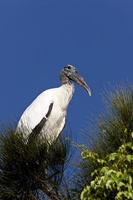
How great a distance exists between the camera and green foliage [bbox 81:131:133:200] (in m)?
5.92

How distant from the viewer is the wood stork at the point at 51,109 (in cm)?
898

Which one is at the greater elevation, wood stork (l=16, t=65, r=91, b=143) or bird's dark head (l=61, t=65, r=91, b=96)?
bird's dark head (l=61, t=65, r=91, b=96)

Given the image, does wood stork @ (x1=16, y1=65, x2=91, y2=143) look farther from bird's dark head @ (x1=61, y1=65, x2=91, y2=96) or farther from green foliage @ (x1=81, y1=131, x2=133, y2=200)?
green foliage @ (x1=81, y1=131, x2=133, y2=200)

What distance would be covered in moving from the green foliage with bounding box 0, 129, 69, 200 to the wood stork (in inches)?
28.3

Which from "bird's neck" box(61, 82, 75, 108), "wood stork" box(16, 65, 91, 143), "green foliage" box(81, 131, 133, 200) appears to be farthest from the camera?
"bird's neck" box(61, 82, 75, 108)

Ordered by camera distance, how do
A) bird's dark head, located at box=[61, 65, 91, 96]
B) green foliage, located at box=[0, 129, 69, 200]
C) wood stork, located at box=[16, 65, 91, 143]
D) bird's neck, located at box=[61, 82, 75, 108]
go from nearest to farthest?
green foliage, located at box=[0, 129, 69, 200]
wood stork, located at box=[16, 65, 91, 143]
bird's neck, located at box=[61, 82, 75, 108]
bird's dark head, located at box=[61, 65, 91, 96]

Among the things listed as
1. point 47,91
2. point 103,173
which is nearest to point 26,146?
point 103,173

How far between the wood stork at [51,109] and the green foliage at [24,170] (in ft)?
2.36

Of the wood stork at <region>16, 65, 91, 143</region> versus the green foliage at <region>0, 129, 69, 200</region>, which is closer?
the green foliage at <region>0, 129, 69, 200</region>

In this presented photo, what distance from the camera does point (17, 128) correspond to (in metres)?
7.94

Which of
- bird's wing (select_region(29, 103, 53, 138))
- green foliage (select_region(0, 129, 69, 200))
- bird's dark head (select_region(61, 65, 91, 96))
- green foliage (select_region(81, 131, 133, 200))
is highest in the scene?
bird's dark head (select_region(61, 65, 91, 96))

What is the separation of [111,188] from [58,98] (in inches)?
151

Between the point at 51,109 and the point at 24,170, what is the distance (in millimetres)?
2018

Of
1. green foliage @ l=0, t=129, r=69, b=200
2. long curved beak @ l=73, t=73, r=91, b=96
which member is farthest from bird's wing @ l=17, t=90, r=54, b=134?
green foliage @ l=0, t=129, r=69, b=200
